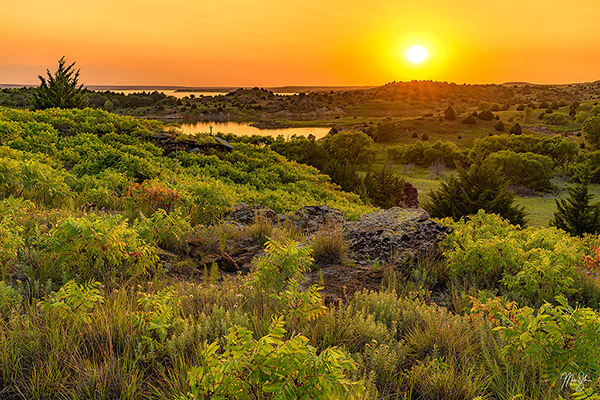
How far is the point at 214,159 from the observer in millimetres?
15609

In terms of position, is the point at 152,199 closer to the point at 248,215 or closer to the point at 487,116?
the point at 248,215

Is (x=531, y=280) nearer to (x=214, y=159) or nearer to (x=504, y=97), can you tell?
(x=214, y=159)

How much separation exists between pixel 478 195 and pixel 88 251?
14.3m

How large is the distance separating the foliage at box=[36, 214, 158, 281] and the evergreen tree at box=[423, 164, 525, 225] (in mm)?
13239

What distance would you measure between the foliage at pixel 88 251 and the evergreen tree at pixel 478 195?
1324 centimetres

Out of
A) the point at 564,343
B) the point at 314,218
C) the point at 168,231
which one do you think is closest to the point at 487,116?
the point at 314,218

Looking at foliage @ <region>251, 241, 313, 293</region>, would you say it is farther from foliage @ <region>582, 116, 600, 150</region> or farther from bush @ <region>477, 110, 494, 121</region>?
bush @ <region>477, 110, 494, 121</region>

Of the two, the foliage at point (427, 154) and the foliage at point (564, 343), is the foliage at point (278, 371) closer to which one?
the foliage at point (564, 343)

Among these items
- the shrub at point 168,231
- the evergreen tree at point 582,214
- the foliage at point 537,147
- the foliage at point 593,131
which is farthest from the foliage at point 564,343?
the foliage at point 593,131

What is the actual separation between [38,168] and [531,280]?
896cm

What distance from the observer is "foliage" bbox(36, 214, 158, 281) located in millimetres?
4414

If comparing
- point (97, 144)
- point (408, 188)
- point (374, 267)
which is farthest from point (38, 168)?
point (408, 188)

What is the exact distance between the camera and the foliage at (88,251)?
4.41m

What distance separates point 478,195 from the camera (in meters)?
15.5
